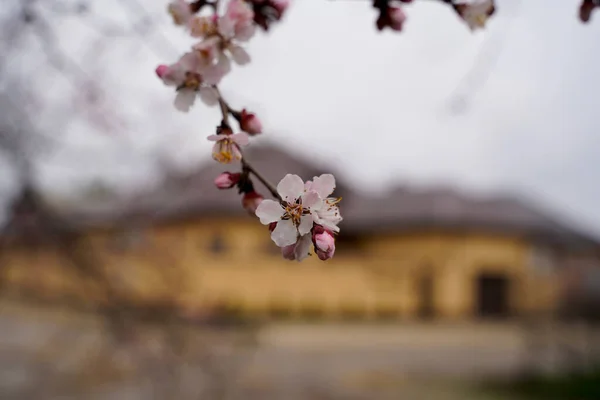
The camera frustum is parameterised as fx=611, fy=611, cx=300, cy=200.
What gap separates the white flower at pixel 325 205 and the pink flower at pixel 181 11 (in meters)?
0.30

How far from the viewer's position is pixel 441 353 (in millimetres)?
10898

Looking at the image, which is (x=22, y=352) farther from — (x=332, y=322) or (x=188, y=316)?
(x=332, y=322)

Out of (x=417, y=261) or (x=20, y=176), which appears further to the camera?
(x=417, y=261)

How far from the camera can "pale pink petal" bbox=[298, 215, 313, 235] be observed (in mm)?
724

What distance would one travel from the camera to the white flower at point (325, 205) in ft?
2.37

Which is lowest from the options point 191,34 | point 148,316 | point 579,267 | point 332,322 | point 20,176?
point 191,34

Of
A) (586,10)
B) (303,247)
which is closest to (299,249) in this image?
(303,247)

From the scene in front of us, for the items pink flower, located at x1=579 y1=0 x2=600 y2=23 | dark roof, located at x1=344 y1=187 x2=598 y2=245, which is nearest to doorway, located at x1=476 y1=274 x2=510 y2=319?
dark roof, located at x1=344 y1=187 x2=598 y2=245

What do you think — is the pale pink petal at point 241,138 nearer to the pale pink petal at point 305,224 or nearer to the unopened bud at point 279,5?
the pale pink petal at point 305,224

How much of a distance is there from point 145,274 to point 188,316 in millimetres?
784

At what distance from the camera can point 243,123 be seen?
0.84 metres

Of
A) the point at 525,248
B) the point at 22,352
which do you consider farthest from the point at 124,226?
the point at 525,248

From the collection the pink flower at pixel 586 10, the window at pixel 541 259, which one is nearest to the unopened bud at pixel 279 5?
the pink flower at pixel 586 10

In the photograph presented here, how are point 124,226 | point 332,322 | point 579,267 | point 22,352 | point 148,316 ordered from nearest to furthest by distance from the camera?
1. point 148,316
2. point 124,226
3. point 22,352
4. point 579,267
5. point 332,322
